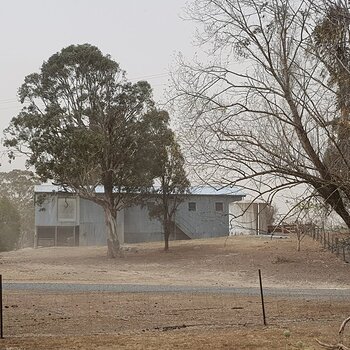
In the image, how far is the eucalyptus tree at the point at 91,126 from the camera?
133 ft

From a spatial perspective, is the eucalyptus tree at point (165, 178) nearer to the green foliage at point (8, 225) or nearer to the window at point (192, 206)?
the window at point (192, 206)

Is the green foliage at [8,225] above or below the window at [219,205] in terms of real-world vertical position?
below

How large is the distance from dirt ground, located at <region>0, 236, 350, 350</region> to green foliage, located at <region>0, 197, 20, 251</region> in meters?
19.7

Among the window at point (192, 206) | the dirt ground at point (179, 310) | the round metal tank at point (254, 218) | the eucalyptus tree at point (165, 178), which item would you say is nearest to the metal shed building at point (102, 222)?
the window at point (192, 206)

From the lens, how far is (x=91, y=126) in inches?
1657

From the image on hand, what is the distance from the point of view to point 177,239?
6119 cm

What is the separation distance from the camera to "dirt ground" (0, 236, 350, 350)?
11.2 m

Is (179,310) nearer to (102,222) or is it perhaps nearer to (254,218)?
(254,218)

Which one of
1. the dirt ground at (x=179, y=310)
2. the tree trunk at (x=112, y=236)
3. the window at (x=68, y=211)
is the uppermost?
the window at (x=68, y=211)

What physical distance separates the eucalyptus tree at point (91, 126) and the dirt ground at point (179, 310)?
22.8 ft

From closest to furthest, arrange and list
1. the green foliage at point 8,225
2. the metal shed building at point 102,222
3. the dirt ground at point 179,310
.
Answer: the dirt ground at point 179,310
the green foliage at point 8,225
the metal shed building at point 102,222

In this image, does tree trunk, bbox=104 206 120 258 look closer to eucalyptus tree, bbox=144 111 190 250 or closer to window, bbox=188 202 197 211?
eucalyptus tree, bbox=144 111 190 250

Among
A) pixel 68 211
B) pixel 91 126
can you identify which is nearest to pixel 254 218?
pixel 91 126

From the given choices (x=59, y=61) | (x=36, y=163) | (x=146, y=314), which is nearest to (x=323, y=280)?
(x=146, y=314)
